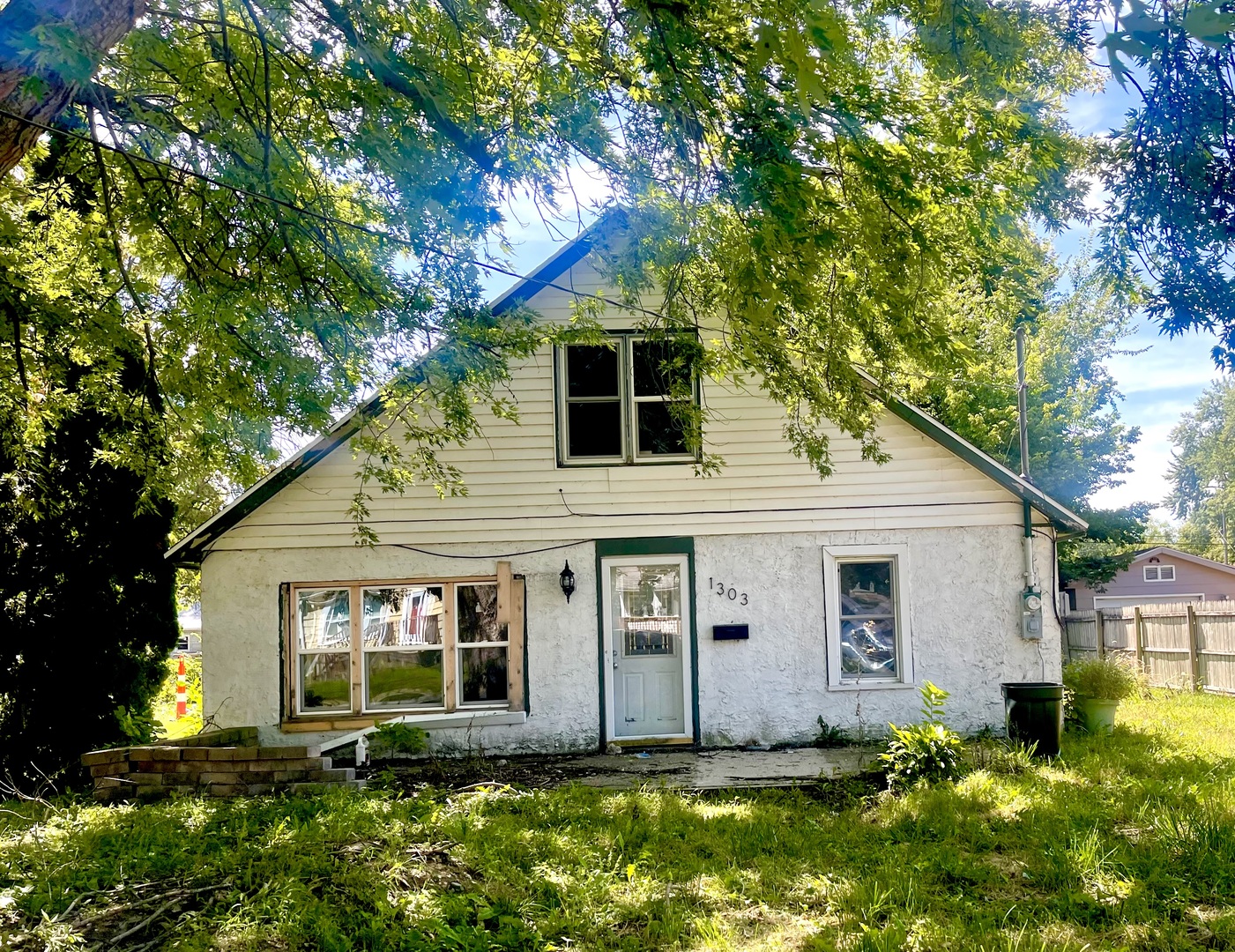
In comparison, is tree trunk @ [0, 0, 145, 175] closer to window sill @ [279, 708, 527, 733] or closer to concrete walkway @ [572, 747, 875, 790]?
concrete walkway @ [572, 747, 875, 790]

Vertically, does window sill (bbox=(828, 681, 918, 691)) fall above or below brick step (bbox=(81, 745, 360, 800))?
above

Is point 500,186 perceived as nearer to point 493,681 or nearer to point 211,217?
point 211,217

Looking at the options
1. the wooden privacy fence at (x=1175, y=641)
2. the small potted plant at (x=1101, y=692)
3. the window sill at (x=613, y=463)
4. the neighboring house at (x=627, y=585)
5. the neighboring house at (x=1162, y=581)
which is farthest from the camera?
the neighboring house at (x=1162, y=581)

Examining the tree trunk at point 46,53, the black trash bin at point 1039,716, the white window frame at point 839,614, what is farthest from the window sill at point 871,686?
the tree trunk at point 46,53

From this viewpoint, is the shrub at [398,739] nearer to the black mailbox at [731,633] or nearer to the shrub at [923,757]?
the black mailbox at [731,633]

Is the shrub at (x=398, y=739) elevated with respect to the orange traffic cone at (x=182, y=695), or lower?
elevated

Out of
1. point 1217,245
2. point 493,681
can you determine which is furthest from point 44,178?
point 1217,245

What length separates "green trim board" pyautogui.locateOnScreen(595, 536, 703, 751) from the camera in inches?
432

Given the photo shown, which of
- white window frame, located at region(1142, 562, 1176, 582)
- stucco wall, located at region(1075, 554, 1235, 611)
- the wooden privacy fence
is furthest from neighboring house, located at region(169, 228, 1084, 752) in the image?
white window frame, located at region(1142, 562, 1176, 582)

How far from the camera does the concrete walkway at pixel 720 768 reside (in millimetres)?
9016

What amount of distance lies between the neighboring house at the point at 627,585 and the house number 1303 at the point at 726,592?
30 mm

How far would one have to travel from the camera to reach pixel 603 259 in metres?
7.83

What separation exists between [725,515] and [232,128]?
21.9 feet

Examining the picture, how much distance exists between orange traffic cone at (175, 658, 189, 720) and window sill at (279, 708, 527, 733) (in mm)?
10126
